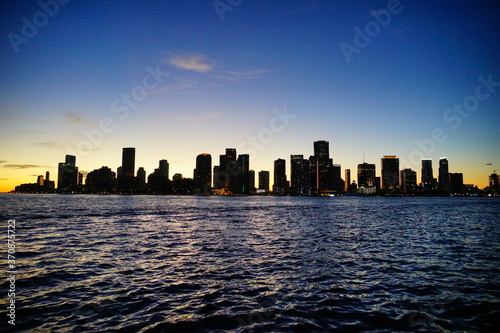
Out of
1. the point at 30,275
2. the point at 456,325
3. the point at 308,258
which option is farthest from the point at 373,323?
the point at 30,275

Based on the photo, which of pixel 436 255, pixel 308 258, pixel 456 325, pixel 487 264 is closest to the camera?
pixel 456 325

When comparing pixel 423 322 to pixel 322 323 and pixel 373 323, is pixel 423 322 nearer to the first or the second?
pixel 373 323

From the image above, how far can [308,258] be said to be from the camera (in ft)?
80.7

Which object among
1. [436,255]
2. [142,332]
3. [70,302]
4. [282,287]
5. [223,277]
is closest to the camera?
[142,332]

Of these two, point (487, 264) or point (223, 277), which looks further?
point (487, 264)

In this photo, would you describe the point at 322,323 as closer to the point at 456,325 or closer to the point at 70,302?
the point at 456,325

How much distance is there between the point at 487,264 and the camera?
23.0 meters

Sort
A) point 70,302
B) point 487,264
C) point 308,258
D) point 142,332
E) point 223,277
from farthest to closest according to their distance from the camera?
point 308,258, point 487,264, point 223,277, point 70,302, point 142,332

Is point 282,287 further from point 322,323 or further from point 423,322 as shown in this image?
point 423,322

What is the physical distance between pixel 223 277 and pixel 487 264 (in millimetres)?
20969

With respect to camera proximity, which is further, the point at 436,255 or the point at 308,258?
the point at 436,255

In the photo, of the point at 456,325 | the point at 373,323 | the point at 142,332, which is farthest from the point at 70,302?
the point at 456,325

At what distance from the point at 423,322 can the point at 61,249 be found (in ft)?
97.0

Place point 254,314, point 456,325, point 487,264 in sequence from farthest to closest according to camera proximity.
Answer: point 487,264
point 254,314
point 456,325
